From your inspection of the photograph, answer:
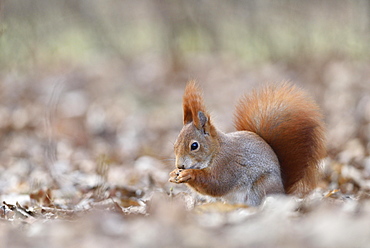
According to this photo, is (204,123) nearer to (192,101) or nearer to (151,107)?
(192,101)

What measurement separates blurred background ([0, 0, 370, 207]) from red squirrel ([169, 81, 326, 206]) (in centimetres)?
110

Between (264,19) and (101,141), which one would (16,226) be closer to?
(101,141)

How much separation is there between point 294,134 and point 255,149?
0.24 meters

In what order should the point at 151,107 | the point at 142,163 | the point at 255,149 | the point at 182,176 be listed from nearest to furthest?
the point at 182,176 → the point at 255,149 → the point at 142,163 → the point at 151,107

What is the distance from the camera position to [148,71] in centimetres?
862

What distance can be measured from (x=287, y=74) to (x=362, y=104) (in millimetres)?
1988

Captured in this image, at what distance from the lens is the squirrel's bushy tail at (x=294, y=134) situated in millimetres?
2857

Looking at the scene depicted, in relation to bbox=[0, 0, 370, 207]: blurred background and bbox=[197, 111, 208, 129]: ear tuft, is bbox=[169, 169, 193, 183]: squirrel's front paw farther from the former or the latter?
bbox=[0, 0, 370, 207]: blurred background

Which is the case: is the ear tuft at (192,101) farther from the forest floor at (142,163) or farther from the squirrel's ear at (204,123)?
the forest floor at (142,163)

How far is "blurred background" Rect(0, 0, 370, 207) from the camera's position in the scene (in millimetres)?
5000

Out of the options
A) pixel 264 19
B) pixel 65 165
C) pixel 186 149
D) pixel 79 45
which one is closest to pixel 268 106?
pixel 186 149

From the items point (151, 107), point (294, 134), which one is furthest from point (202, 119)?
point (151, 107)

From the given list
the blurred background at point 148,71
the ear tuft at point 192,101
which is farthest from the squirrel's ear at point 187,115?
the blurred background at point 148,71

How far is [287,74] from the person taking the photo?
291 inches
